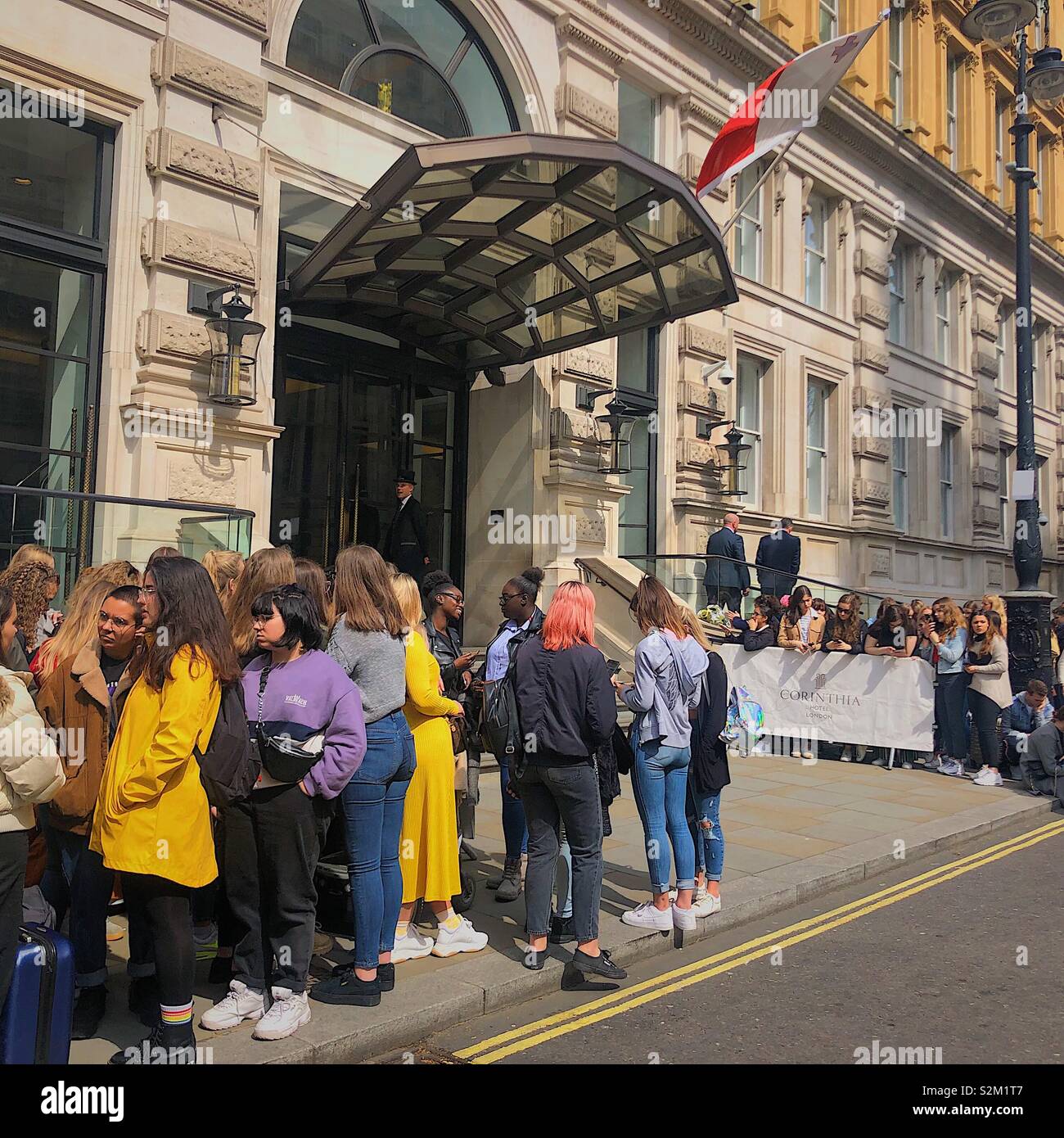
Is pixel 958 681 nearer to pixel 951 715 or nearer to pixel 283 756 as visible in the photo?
pixel 951 715

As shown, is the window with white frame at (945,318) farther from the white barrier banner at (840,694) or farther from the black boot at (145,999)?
the black boot at (145,999)

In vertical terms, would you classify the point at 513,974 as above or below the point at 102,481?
below

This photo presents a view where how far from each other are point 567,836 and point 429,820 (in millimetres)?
748

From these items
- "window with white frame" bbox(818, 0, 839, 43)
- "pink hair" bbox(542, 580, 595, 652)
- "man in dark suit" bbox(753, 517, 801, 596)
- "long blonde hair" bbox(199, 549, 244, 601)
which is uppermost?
"window with white frame" bbox(818, 0, 839, 43)

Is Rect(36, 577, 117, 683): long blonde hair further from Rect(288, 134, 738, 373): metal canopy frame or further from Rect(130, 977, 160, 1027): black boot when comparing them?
Rect(288, 134, 738, 373): metal canopy frame

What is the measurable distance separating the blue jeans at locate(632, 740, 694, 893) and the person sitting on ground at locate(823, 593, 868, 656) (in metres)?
7.13

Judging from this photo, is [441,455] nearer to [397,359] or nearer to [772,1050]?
[397,359]

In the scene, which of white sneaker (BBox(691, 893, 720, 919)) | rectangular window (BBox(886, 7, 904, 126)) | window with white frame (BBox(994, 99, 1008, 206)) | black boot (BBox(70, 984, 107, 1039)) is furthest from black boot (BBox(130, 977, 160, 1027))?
window with white frame (BBox(994, 99, 1008, 206))

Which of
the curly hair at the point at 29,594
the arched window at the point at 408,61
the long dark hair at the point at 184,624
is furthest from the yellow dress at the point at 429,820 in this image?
the arched window at the point at 408,61

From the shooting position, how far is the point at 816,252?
786 inches

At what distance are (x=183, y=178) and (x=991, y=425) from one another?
21665 mm

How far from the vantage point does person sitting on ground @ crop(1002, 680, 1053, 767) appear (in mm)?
11062

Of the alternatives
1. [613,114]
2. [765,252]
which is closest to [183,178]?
[613,114]
